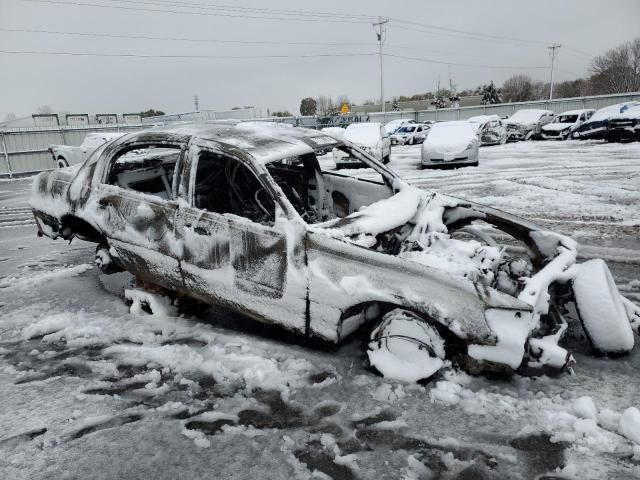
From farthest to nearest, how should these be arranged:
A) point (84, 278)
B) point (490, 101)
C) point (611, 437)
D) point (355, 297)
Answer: point (490, 101)
point (84, 278)
point (355, 297)
point (611, 437)

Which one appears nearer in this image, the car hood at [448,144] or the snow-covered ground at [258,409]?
the snow-covered ground at [258,409]

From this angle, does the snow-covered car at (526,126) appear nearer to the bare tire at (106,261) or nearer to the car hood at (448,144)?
the car hood at (448,144)

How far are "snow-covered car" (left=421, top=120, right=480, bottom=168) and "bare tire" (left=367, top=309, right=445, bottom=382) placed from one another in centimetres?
1129

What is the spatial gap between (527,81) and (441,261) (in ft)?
367

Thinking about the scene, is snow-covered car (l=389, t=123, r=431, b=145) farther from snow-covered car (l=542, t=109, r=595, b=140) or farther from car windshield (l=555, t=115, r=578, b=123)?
car windshield (l=555, t=115, r=578, b=123)

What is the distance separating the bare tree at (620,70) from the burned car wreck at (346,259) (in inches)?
2939

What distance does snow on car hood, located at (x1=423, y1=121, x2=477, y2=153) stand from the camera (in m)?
13.4

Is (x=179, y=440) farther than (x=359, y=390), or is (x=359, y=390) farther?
(x=359, y=390)

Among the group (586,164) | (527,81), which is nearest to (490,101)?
(527,81)

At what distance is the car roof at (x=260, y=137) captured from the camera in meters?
3.54

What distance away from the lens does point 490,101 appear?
7125 cm

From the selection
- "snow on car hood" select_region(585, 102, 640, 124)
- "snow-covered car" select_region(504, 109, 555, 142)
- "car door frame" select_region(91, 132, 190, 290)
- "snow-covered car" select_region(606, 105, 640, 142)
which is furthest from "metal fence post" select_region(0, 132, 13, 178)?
"snow on car hood" select_region(585, 102, 640, 124)

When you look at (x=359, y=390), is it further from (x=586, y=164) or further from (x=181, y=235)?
(x=586, y=164)

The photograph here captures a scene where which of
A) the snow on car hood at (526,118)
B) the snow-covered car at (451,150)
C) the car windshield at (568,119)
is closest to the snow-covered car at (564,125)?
the car windshield at (568,119)
